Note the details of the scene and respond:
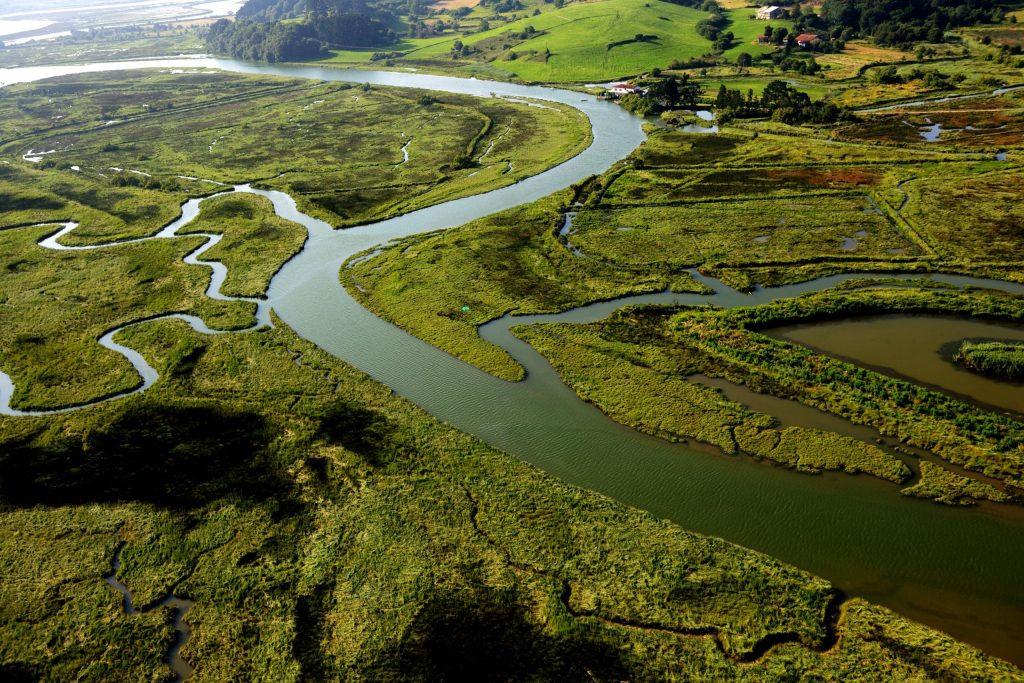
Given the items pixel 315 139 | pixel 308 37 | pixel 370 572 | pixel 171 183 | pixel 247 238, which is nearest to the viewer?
pixel 370 572

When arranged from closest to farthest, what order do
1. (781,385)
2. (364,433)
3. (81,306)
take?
(364,433)
(781,385)
(81,306)

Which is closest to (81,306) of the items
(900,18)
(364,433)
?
(364,433)

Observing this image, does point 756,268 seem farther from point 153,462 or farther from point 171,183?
point 171,183

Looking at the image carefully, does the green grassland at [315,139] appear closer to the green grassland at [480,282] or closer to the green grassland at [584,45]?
the green grassland at [480,282]

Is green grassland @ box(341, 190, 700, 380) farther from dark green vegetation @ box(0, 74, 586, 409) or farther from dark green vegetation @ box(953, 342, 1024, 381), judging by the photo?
dark green vegetation @ box(953, 342, 1024, 381)

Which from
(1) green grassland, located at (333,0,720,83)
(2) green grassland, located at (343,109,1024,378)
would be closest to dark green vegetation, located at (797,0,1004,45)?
(1) green grassland, located at (333,0,720,83)

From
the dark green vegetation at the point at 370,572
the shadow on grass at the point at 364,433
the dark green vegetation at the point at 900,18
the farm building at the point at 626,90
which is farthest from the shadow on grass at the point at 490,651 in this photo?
the dark green vegetation at the point at 900,18
